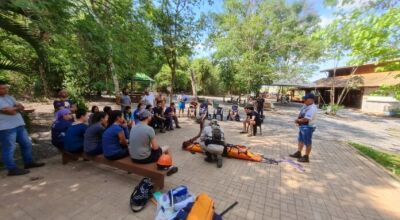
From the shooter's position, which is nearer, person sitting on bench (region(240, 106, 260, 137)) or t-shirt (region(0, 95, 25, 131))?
t-shirt (region(0, 95, 25, 131))

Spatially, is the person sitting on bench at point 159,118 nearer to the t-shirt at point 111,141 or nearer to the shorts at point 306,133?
the t-shirt at point 111,141

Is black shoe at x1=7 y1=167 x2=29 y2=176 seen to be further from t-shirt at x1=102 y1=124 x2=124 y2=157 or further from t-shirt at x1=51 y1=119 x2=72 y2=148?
t-shirt at x1=102 y1=124 x2=124 y2=157

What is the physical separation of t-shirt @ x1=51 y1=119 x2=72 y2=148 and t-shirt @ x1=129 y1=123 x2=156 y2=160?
198cm

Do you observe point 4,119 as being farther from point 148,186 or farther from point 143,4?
point 143,4

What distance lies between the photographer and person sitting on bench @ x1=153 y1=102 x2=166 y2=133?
26.4ft

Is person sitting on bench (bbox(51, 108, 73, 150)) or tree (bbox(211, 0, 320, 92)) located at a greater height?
tree (bbox(211, 0, 320, 92))

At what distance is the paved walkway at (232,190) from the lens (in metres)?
3.07

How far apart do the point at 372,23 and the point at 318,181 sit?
3.70 metres

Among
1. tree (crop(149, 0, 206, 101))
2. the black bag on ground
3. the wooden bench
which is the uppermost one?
tree (crop(149, 0, 206, 101))

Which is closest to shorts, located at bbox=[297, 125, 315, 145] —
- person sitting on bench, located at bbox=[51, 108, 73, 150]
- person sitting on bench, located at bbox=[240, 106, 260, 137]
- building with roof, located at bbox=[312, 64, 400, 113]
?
person sitting on bench, located at bbox=[240, 106, 260, 137]

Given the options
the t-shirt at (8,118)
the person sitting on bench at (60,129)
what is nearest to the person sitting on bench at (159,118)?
the person sitting on bench at (60,129)

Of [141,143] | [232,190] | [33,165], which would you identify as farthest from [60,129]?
[232,190]

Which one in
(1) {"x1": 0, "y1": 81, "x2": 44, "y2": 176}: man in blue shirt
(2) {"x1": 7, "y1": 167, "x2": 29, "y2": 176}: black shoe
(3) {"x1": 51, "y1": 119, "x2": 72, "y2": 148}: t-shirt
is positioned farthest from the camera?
(3) {"x1": 51, "y1": 119, "x2": 72, "y2": 148}: t-shirt

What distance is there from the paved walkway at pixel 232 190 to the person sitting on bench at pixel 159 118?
2781mm
